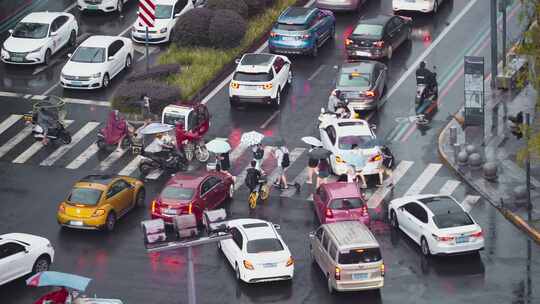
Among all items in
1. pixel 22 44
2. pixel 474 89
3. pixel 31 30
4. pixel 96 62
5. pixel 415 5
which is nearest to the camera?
pixel 474 89

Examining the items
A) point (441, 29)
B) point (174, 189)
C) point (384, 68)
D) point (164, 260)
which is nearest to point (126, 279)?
point (164, 260)

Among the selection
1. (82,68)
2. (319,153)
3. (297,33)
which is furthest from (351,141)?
(82,68)

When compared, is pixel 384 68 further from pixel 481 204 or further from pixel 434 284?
pixel 434 284

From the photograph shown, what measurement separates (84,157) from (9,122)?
16.1ft

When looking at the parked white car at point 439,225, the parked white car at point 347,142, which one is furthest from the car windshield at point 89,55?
the parked white car at point 439,225

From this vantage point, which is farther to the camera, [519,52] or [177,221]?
[177,221]

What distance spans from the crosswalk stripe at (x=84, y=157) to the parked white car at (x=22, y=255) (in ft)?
27.9

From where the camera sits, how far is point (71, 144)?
165 ft

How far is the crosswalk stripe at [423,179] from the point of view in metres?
45.7

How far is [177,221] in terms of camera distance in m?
40.1

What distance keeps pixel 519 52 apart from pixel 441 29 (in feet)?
74.4

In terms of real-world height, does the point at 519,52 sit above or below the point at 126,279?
above

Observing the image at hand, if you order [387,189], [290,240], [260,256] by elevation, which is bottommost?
[387,189]

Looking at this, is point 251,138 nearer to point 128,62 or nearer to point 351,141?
point 351,141
